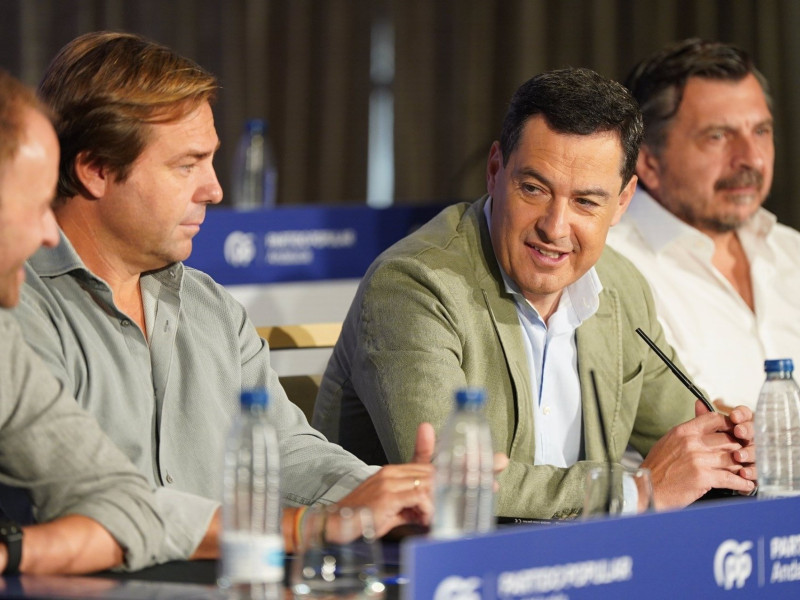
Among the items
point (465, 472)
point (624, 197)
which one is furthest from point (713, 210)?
point (465, 472)

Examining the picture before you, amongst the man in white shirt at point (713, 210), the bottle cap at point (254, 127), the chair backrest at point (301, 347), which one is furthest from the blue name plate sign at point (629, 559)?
the bottle cap at point (254, 127)

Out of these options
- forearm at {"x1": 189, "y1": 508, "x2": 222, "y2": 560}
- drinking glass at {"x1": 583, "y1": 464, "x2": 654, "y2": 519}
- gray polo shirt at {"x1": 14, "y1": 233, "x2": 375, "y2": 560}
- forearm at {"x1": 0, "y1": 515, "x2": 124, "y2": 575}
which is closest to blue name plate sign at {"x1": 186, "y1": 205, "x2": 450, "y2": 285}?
gray polo shirt at {"x1": 14, "y1": 233, "x2": 375, "y2": 560}

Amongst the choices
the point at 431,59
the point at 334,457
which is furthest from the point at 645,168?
the point at 431,59

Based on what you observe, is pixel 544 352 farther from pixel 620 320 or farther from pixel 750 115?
pixel 750 115

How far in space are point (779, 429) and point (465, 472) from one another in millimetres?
1055

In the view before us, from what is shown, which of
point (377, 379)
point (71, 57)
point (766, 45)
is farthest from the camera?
point (766, 45)

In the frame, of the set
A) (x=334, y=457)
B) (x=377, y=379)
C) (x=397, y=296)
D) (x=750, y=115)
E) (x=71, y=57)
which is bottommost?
(x=334, y=457)

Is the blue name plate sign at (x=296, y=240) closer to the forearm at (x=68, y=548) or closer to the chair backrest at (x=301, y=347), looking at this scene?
the chair backrest at (x=301, y=347)

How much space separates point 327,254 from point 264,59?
7.92 feet

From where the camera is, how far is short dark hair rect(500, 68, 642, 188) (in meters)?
2.50

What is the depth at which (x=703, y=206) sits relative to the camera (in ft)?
11.8

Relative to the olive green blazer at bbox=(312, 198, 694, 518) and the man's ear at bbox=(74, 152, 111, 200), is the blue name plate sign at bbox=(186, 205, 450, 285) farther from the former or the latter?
the man's ear at bbox=(74, 152, 111, 200)

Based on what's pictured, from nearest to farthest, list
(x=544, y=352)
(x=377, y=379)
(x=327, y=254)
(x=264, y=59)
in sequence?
(x=377, y=379)
(x=544, y=352)
(x=327, y=254)
(x=264, y=59)

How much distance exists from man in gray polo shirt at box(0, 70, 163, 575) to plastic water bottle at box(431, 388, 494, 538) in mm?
420
